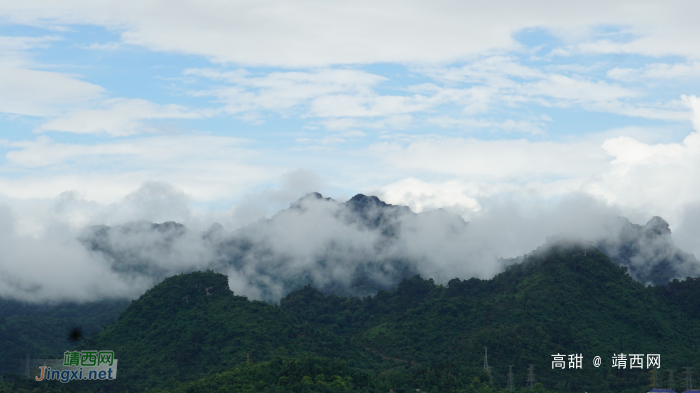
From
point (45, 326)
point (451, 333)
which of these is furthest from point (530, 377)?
point (45, 326)

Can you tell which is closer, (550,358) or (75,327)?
(550,358)

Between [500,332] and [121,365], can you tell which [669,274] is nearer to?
[500,332]

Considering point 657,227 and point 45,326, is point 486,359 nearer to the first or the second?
point 657,227

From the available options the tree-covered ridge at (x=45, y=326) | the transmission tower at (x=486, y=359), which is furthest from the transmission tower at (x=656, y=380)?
the tree-covered ridge at (x=45, y=326)

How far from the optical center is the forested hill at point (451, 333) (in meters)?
64.1

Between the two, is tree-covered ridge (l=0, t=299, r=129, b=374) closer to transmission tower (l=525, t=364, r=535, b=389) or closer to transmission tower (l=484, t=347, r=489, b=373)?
transmission tower (l=484, t=347, r=489, b=373)

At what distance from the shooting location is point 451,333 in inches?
3292

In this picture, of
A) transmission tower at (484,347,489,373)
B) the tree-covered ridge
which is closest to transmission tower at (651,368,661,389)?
transmission tower at (484,347,489,373)

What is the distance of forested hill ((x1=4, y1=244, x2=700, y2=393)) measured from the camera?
210 ft

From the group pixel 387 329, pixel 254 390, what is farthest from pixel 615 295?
pixel 254 390

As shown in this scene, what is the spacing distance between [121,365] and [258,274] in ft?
218

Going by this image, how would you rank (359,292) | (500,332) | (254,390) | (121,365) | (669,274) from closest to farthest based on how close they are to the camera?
(254,390), (121,365), (500,332), (669,274), (359,292)

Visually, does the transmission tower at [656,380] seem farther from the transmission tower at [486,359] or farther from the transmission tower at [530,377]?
the transmission tower at [486,359]

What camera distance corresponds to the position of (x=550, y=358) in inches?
2736
